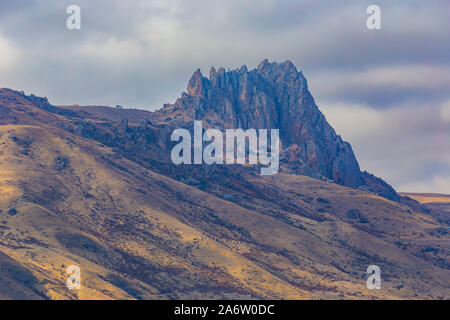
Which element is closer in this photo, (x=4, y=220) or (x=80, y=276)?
(x=80, y=276)

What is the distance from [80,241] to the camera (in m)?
198

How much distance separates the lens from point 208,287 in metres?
196

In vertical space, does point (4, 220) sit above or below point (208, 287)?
above

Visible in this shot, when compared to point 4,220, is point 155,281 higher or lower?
lower
